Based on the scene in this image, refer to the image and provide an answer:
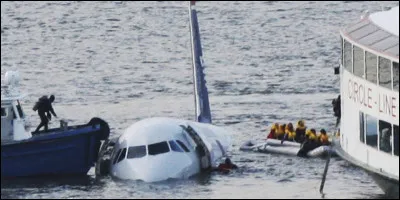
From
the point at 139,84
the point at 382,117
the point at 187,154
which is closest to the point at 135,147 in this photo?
the point at 187,154

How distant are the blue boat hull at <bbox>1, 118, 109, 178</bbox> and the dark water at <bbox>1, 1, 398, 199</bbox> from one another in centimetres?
52

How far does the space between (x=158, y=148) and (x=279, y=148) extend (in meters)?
9.47

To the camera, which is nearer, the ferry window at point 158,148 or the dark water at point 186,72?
the dark water at point 186,72

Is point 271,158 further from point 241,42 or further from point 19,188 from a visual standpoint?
point 241,42

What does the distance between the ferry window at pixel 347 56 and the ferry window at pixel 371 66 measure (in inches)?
81.2

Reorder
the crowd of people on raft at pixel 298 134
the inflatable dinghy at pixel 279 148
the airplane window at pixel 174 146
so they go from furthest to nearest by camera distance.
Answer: the crowd of people on raft at pixel 298 134
the inflatable dinghy at pixel 279 148
the airplane window at pixel 174 146

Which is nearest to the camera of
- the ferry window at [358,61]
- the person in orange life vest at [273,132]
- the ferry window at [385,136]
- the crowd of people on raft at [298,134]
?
the ferry window at [385,136]

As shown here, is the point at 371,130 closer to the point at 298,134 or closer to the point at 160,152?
the point at 160,152

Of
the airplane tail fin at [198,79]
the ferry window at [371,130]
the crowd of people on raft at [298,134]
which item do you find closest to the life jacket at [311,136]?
the crowd of people on raft at [298,134]

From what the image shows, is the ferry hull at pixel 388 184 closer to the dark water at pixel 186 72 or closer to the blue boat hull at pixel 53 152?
the dark water at pixel 186 72

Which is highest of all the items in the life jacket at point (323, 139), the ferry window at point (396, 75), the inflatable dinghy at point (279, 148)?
the ferry window at point (396, 75)

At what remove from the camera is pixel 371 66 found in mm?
68188

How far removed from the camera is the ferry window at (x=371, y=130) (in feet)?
226

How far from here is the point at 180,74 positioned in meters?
121
